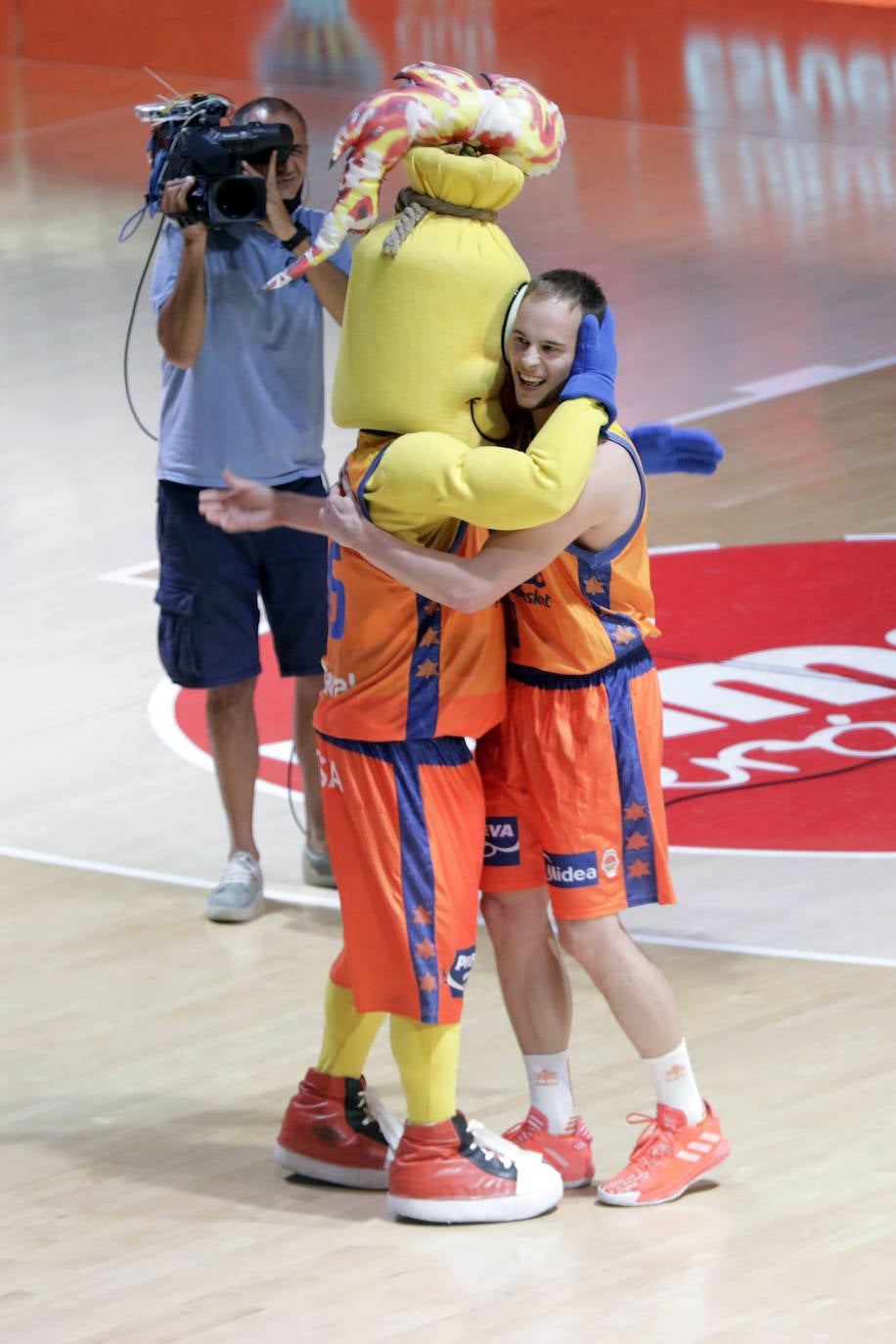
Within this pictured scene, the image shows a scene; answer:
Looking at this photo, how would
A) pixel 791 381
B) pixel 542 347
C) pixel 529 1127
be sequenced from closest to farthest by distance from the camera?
pixel 542 347
pixel 529 1127
pixel 791 381

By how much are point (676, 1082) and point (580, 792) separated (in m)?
0.59

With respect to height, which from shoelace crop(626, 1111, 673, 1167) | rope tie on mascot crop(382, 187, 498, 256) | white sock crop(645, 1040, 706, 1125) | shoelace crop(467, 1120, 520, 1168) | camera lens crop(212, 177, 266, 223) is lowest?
shoelace crop(626, 1111, 673, 1167)

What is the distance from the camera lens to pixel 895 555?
9.09m

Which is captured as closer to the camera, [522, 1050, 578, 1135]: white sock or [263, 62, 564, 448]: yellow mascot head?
[263, 62, 564, 448]: yellow mascot head

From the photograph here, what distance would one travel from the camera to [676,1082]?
471cm

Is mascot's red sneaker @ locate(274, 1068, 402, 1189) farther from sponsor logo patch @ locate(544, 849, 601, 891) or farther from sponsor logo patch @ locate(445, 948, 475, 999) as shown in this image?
sponsor logo patch @ locate(544, 849, 601, 891)

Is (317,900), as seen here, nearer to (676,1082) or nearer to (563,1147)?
(563,1147)

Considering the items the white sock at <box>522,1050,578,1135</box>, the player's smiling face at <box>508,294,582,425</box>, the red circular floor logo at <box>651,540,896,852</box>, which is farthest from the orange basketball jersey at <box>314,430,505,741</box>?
the red circular floor logo at <box>651,540,896,852</box>

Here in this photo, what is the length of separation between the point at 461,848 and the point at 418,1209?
675mm

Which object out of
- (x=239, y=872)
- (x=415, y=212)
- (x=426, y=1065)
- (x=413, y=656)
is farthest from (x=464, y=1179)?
(x=239, y=872)

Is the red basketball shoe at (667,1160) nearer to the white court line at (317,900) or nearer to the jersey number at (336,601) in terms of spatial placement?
the jersey number at (336,601)

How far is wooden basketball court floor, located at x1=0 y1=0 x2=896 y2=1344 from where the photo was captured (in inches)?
169

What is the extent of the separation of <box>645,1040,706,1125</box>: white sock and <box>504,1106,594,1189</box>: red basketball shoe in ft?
0.65

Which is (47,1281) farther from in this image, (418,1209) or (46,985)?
(46,985)
